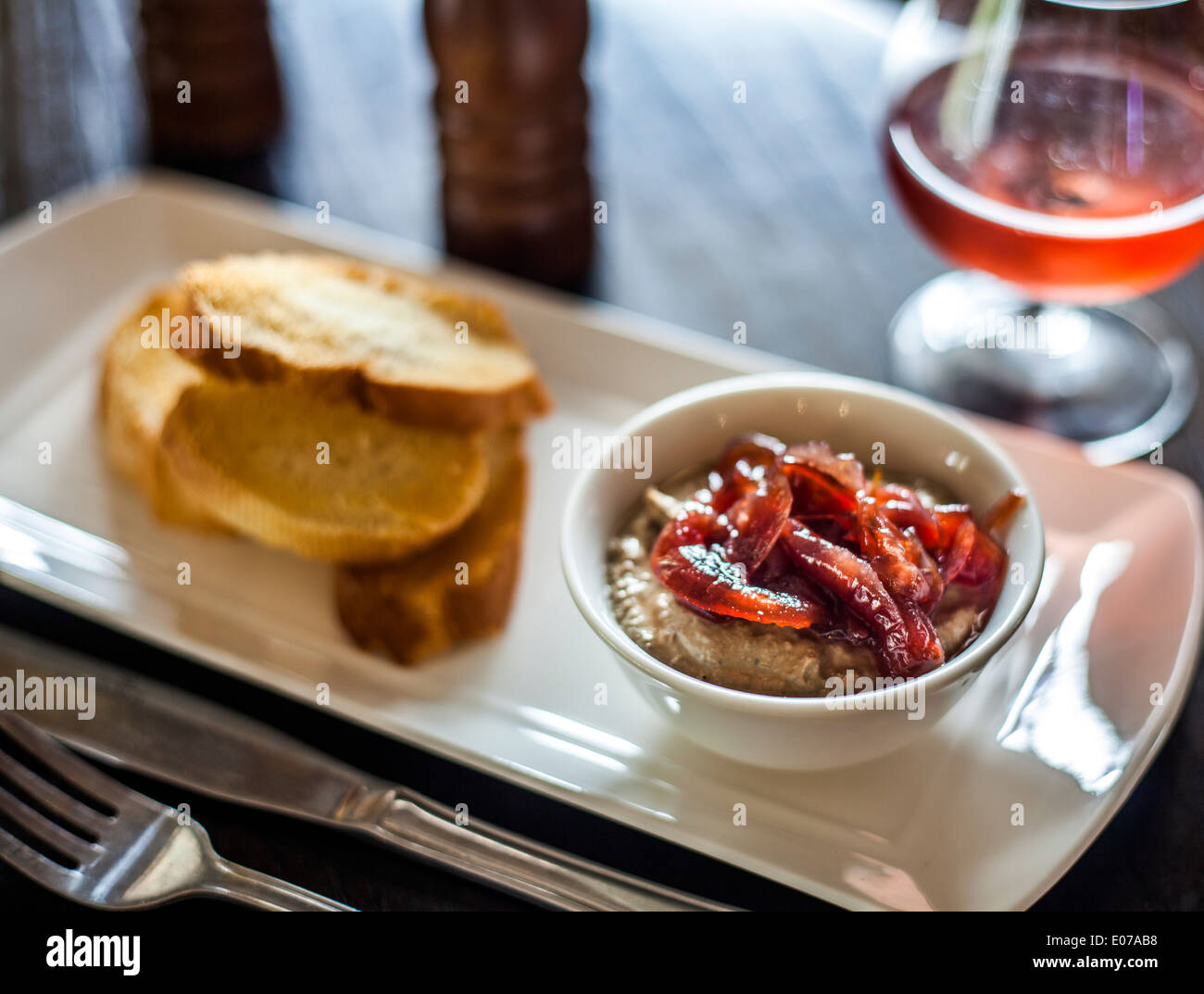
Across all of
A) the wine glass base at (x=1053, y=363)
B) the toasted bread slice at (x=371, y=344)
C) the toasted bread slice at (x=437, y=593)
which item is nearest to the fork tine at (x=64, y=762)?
the toasted bread slice at (x=437, y=593)

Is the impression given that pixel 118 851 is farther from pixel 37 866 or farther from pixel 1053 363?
pixel 1053 363

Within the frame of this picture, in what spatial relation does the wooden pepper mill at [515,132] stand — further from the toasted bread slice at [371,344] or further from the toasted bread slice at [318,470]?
the toasted bread slice at [318,470]

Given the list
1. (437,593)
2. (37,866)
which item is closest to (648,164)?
(437,593)

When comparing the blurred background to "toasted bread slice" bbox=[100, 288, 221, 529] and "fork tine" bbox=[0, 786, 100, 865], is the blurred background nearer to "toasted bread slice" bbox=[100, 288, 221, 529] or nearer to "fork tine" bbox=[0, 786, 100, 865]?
"toasted bread slice" bbox=[100, 288, 221, 529]

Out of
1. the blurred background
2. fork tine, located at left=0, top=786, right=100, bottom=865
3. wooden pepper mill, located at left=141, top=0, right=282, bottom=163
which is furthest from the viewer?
wooden pepper mill, located at left=141, top=0, right=282, bottom=163

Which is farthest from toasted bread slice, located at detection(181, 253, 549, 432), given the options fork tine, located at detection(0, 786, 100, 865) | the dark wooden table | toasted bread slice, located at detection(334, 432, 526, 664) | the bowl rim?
fork tine, located at detection(0, 786, 100, 865)
